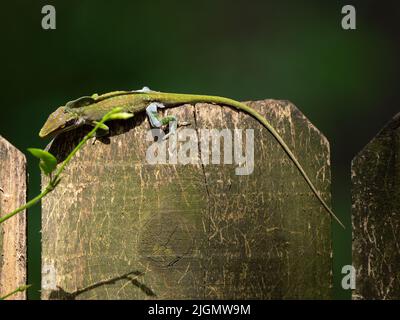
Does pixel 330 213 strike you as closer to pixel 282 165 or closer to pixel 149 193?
pixel 282 165

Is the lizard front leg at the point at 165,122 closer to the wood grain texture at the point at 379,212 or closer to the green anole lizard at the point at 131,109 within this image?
the green anole lizard at the point at 131,109

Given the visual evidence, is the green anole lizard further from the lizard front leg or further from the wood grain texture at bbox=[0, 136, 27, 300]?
the wood grain texture at bbox=[0, 136, 27, 300]

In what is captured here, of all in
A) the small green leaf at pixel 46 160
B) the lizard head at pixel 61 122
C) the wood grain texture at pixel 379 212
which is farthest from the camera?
the lizard head at pixel 61 122

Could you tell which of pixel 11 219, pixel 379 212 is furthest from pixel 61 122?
pixel 379 212

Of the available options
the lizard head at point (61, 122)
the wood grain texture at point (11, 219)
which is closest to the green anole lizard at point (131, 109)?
the lizard head at point (61, 122)

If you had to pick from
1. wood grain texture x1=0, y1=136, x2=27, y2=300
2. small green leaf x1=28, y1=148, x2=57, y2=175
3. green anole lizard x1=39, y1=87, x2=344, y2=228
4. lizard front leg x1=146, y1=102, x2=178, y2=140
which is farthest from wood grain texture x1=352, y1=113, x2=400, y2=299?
wood grain texture x1=0, y1=136, x2=27, y2=300

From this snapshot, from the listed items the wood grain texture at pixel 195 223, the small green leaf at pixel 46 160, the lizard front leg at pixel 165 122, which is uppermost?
the lizard front leg at pixel 165 122

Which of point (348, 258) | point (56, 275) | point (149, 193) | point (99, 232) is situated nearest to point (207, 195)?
point (149, 193)

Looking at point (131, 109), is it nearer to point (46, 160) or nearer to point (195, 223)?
point (195, 223)
